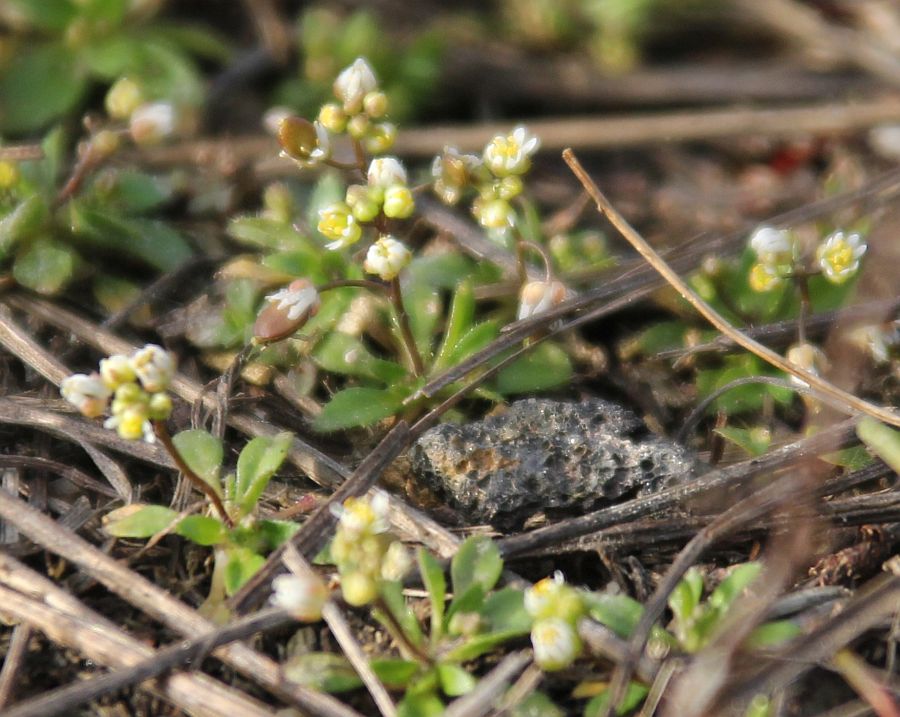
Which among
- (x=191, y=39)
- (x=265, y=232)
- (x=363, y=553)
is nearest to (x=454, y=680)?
(x=363, y=553)

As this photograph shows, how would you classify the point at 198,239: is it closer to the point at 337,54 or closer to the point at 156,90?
the point at 156,90

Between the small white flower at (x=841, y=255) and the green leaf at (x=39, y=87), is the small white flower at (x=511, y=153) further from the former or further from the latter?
the green leaf at (x=39, y=87)

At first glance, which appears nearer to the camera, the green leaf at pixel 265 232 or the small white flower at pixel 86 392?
the small white flower at pixel 86 392

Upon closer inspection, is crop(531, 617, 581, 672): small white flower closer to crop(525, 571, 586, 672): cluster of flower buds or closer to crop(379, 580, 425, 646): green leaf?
crop(525, 571, 586, 672): cluster of flower buds

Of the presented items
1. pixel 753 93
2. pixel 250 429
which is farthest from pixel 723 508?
pixel 753 93

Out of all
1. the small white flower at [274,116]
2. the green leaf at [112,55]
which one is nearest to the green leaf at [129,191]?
the small white flower at [274,116]

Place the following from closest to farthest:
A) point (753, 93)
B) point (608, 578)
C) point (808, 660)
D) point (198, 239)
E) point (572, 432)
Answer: point (808, 660)
point (608, 578)
point (572, 432)
point (198, 239)
point (753, 93)
